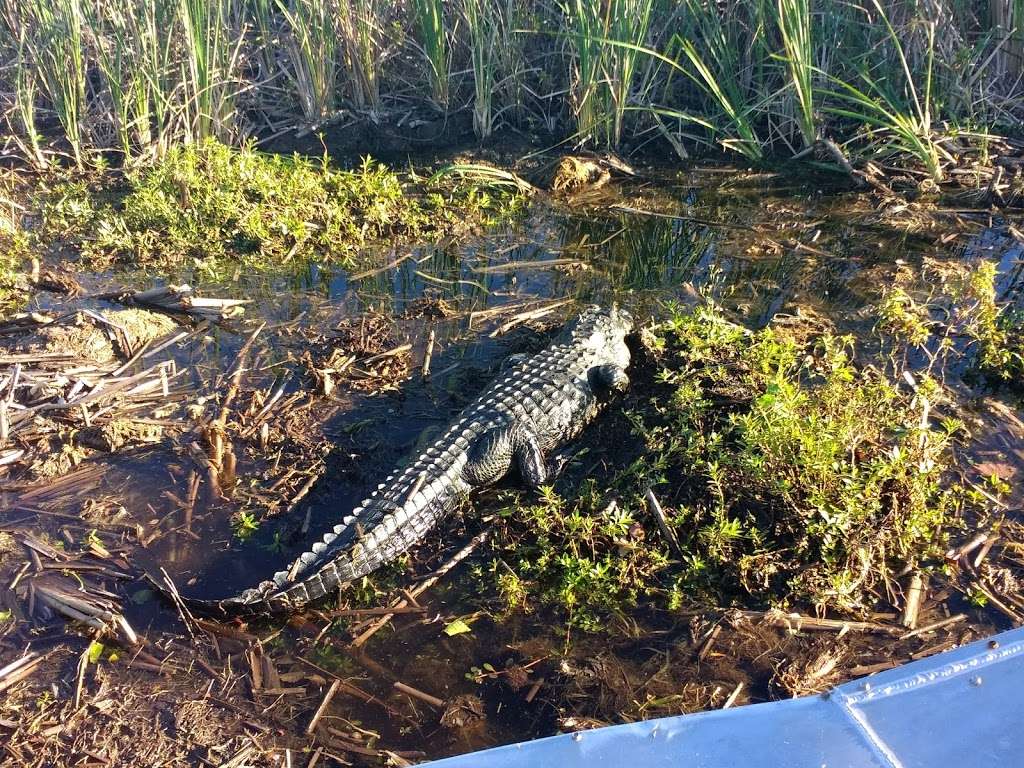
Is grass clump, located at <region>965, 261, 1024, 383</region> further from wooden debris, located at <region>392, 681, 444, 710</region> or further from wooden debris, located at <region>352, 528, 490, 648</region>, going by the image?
wooden debris, located at <region>392, 681, 444, 710</region>

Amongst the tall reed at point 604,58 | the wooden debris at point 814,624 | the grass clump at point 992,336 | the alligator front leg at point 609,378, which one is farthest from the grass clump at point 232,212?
the wooden debris at point 814,624

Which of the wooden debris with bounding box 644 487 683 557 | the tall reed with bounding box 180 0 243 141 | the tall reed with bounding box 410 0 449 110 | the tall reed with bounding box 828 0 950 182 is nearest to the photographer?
the wooden debris with bounding box 644 487 683 557

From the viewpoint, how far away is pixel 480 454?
3.91 m

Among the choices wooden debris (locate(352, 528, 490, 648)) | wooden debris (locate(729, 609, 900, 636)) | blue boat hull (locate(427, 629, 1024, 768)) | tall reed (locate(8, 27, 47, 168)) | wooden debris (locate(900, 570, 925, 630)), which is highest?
tall reed (locate(8, 27, 47, 168))

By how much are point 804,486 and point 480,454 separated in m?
1.58

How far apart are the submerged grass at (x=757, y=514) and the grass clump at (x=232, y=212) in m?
3.62

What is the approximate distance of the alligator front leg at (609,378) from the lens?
14.8ft

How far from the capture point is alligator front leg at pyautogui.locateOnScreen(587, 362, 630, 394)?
4496 mm

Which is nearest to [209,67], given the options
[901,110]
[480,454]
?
[480,454]

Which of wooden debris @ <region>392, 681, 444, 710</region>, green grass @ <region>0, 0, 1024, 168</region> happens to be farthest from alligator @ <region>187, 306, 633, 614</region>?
green grass @ <region>0, 0, 1024, 168</region>

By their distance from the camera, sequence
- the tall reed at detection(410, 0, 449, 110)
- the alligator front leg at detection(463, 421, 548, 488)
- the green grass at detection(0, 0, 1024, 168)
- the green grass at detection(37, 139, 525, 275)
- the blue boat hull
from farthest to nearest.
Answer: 1. the tall reed at detection(410, 0, 449, 110)
2. the green grass at detection(0, 0, 1024, 168)
3. the green grass at detection(37, 139, 525, 275)
4. the alligator front leg at detection(463, 421, 548, 488)
5. the blue boat hull

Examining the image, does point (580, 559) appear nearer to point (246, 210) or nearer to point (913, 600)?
point (913, 600)

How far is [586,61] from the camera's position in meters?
7.09

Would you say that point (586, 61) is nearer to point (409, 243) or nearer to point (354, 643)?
point (409, 243)
